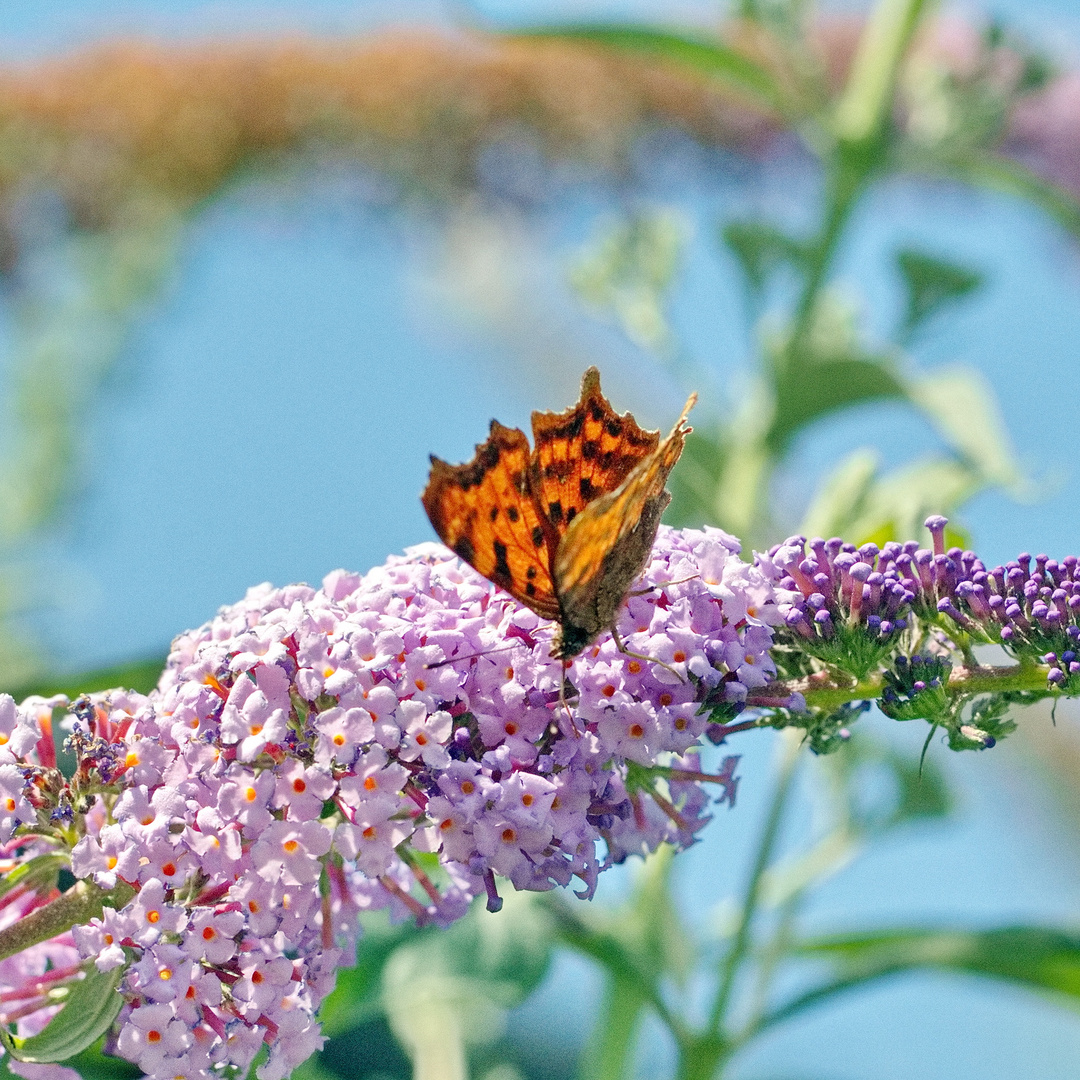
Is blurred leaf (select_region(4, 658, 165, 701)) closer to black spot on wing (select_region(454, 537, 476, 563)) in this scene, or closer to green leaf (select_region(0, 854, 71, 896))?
green leaf (select_region(0, 854, 71, 896))

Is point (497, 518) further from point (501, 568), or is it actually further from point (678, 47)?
point (678, 47)

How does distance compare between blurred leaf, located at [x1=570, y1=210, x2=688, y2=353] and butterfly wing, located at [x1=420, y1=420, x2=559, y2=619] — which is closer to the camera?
butterfly wing, located at [x1=420, y1=420, x2=559, y2=619]

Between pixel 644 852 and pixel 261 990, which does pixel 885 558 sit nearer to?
pixel 644 852

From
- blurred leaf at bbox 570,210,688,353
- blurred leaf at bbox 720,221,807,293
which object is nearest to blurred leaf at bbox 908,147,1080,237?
blurred leaf at bbox 720,221,807,293

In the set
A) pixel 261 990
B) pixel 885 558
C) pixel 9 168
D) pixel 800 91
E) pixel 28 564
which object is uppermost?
pixel 9 168

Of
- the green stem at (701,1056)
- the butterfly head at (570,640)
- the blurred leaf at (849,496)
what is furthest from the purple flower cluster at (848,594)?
the green stem at (701,1056)

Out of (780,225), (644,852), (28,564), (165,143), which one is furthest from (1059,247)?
(165,143)
